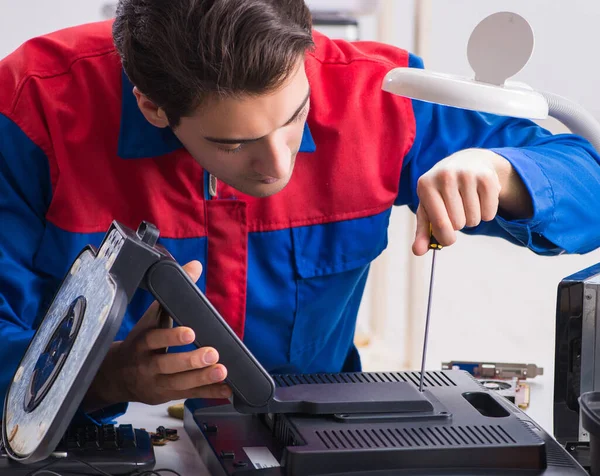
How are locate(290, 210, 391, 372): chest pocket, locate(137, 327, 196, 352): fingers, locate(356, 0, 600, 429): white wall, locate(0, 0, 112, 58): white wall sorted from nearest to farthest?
locate(137, 327, 196, 352): fingers < locate(290, 210, 391, 372): chest pocket < locate(356, 0, 600, 429): white wall < locate(0, 0, 112, 58): white wall

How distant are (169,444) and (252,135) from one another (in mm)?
397

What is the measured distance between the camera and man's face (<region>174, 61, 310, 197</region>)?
1022mm

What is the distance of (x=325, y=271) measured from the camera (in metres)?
1.36

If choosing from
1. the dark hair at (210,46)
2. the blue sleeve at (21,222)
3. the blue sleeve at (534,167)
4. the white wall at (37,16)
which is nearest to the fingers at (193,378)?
the blue sleeve at (21,222)

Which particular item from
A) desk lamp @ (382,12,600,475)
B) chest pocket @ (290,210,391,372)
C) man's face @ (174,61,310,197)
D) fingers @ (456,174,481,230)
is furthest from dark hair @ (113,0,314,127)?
chest pocket @ (290,210,391,372)

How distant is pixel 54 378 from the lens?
31.2 inches

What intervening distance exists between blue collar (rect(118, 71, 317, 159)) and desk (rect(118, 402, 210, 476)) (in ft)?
1.18

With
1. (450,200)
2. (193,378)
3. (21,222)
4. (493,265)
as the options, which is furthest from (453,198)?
(493,265)

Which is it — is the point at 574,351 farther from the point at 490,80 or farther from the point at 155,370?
the point at 155,370

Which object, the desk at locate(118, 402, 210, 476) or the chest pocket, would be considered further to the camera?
the chest pocket

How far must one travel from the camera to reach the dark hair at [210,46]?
38.9 inches

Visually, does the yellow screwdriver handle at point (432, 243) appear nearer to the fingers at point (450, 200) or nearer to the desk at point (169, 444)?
the fingers at point (450, 200)

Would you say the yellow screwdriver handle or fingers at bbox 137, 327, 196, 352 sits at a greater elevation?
the yellow screwdriver handle

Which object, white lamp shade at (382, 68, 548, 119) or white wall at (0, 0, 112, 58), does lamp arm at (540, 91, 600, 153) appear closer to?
white lamp shade at (382, 68, 548, 119)
